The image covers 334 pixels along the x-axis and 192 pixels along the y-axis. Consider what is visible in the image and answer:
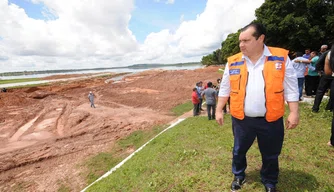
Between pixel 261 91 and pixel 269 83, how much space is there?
13 cm

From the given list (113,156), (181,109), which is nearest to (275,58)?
(113,156)

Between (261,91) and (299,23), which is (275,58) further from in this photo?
(299,23)

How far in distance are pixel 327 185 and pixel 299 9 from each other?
870 inches

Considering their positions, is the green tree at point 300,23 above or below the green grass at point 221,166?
above

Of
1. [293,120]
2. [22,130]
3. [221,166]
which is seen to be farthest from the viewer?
[22,130]

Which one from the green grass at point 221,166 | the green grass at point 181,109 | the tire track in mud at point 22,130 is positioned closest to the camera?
the green grass at point 221,166

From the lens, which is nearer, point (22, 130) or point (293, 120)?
point (293, 120)

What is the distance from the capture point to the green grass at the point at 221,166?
10.7ft

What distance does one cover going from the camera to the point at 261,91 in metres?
2.38

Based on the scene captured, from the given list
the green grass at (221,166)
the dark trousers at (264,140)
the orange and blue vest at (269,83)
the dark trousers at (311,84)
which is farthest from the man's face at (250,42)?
the dark trousers at (311,84)

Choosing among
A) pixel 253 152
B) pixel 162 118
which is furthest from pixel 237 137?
pixel 162 118

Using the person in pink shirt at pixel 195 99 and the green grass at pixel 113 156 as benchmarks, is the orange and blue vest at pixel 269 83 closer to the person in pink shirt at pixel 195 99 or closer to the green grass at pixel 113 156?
the green grass at pixel 113 156

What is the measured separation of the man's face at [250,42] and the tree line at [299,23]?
19586 mm

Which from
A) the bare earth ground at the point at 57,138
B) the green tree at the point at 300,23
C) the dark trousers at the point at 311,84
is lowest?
the bare earth ground at the point at 57,138
